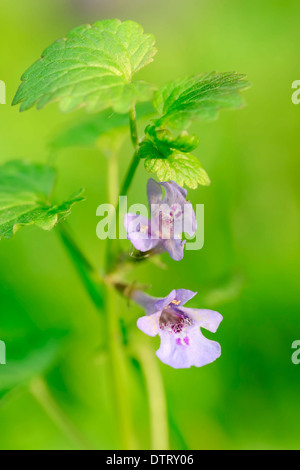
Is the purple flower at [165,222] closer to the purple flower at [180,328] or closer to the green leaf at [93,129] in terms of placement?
the purple flower at [180,328]

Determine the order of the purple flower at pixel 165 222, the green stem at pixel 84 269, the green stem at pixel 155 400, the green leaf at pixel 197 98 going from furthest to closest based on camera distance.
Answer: the green stem at pixel 155 400
the green stem at pixel 84 269
the purple flower at pixel 165 222
the green leaf at pixel 197 98

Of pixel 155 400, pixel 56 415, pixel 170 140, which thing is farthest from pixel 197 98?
pixel 56 415

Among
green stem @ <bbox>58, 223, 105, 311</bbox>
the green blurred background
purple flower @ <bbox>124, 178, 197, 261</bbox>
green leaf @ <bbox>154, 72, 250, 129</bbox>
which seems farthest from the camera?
the green blurred background

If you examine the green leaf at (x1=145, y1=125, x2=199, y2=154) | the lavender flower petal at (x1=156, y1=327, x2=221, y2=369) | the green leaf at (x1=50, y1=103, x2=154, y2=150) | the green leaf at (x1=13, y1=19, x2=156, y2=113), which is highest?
the green leaf at (x1=50, y1=103, x2=154, y2=150)

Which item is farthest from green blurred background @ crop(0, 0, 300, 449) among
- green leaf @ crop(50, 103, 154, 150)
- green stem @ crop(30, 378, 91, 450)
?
green leaf @ crop(50, 103, 154, 150)

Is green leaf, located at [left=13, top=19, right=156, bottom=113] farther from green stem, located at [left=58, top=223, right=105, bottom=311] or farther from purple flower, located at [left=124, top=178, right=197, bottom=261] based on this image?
green stem, located at [left=58, top=223, right=105, bottom=311]

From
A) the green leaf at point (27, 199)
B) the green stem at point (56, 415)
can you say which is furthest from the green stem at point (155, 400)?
the green leaf at point (27, 199)

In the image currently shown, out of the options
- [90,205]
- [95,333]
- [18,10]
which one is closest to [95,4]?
[18,10]

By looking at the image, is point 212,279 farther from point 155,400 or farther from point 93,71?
point 93,71
